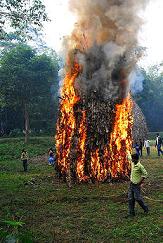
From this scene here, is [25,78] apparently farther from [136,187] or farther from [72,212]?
[136,187]

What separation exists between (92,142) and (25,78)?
74.9 ft

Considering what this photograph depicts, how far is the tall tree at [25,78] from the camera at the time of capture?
37.3m

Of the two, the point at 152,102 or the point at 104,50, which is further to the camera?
the point at 152,102

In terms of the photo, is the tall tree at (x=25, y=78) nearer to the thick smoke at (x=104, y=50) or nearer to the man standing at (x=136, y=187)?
the thick smoke at (x=104, y=50)

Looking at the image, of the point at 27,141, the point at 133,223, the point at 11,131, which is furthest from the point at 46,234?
the point at 11,131

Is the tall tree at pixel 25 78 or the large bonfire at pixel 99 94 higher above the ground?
the tall tree at pixel 25 78

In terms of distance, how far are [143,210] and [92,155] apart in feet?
19.2

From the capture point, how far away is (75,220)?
10.0 m

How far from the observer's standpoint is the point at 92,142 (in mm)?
16406

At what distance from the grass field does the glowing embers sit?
858 millimetres

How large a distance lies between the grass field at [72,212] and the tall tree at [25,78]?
68.2 ft

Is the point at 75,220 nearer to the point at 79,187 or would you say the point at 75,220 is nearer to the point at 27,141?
the point at 79,187

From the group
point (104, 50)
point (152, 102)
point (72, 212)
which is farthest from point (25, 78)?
point (152, 102)

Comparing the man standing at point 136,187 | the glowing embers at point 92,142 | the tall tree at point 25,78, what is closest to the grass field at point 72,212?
the man standing at point 136,187
